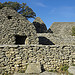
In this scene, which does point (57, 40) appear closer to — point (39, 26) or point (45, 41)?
point (45, 41)

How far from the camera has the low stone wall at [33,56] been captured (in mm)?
4539

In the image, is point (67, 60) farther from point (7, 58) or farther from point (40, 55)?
point (7, 58)

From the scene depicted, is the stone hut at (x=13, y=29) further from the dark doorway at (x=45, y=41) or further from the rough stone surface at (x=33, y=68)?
the dark doorway at (x=45, y=41)

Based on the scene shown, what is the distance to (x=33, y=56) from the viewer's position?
4832 mm

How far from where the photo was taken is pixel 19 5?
72.5 ft

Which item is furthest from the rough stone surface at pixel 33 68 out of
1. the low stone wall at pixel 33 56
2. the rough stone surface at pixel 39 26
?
the rough stone surface at pixel 39 26

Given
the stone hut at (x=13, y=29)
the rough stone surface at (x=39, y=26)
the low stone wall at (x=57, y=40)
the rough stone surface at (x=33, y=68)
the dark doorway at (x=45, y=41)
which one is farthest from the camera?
the rough stone surface at (x=39, y=26)

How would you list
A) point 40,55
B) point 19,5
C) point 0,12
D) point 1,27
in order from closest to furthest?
point 40,55 < point 1,27 < point 0,12 < point 19,5

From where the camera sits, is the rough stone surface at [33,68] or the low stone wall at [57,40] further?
the low stone wall at [57,40]

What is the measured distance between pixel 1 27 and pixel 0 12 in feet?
6.12

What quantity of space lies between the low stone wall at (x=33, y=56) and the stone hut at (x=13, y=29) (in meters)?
3.91

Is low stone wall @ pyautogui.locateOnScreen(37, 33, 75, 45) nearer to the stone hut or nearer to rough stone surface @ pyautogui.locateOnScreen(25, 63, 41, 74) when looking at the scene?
the stone hut

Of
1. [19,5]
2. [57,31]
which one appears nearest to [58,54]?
[19,5]

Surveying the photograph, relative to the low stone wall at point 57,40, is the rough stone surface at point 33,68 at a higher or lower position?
lower
